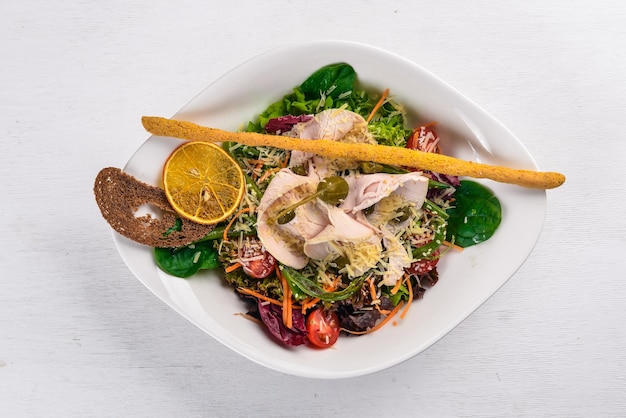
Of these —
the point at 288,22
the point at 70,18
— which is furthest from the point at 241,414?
the point at 70,18

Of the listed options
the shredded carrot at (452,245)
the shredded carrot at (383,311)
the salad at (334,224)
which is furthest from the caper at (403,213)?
the shredded carrot at (383,311)

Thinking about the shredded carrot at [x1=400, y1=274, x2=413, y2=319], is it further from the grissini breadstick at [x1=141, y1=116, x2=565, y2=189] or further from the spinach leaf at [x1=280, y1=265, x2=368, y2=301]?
the grissini breadstick at [x1=141, y1=116, x2=565, y2=189]

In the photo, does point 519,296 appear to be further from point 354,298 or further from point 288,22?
point 288,22

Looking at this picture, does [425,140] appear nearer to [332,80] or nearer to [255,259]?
[332,80]

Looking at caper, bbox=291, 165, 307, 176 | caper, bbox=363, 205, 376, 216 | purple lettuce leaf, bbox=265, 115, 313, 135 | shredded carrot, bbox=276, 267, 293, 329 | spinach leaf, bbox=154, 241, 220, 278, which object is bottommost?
shredded carrot, bbox=276, 267, 293, 329

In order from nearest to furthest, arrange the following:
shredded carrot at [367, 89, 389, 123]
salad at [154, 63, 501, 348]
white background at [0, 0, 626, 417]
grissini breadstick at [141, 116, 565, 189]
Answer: grissini breadstick at [141, 116, 565, 189] < salad at [154, 63, 501, 348] < shredded carrot at [367, 89, 389, 123] < white background at [0, 0, 626, 417]

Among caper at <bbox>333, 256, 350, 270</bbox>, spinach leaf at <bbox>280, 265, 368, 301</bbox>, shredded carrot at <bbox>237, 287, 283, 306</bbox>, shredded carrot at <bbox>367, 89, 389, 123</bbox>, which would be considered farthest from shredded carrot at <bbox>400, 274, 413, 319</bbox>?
shredded carrot at <bbox>367, 89, 389, 123</bbox>

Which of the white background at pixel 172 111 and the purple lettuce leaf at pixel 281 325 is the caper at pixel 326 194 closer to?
the purple lettuce leaf at pixel 281 325
